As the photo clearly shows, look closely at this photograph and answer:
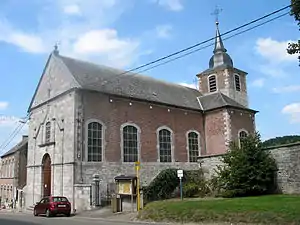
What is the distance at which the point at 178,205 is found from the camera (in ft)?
51.8

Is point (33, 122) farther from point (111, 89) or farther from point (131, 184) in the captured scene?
point (131, 184)

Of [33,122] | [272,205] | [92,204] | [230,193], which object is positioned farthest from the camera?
[33,122]

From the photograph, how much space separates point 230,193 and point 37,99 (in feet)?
62.2

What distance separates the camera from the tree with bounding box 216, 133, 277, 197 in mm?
18375

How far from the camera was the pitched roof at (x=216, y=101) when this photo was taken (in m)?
31.9

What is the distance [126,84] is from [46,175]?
9.62 metres

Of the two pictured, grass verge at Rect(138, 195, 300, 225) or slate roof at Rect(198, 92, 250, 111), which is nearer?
grass verge at Rect(138, 195, 300, 225)

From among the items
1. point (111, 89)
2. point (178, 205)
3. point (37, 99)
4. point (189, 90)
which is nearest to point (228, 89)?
point (189, 90)

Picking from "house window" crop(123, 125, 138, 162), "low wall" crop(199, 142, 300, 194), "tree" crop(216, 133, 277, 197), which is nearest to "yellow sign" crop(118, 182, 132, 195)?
"tree" crop(216, 133, 277, 197)

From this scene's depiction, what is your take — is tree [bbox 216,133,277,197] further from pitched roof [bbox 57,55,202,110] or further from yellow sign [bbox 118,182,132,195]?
pitched roof [bbox 57,55,202,110]

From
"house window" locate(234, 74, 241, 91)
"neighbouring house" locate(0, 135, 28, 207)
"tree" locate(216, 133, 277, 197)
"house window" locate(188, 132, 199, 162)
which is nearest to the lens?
"tree" locate(216, 133, 277, 197)

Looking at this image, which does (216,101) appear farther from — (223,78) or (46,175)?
(46,175)

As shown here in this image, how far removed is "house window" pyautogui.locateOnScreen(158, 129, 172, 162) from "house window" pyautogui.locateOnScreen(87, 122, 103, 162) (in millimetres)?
5706

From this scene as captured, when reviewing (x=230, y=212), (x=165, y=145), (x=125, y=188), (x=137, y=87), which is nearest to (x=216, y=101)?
(x=165, y=145)
